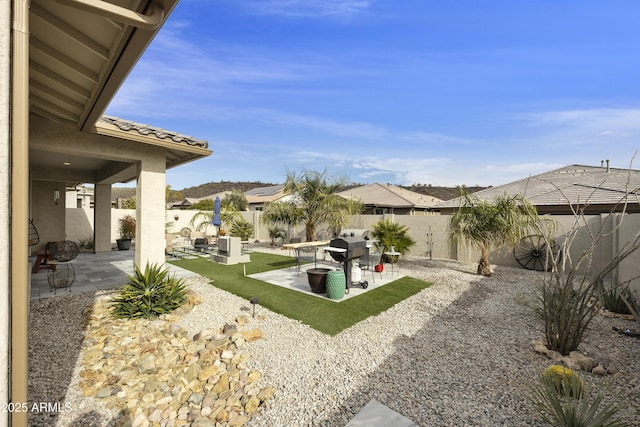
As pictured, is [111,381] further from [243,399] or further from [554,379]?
[554,379]

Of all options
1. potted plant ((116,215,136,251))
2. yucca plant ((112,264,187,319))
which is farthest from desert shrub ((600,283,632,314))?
potted plant ((116,215,136,251))

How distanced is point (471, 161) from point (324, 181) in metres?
12.1

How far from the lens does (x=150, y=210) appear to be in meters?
6.91

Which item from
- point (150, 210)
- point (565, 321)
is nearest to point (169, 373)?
point (150, 210)

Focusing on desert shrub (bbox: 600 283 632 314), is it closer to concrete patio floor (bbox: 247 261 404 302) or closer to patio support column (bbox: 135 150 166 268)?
concrete patio floor (bbox: 247 261 404 302)

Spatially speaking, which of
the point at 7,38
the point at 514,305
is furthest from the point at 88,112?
the point at 514,305

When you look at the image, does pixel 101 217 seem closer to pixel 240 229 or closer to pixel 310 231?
pixel 240 229

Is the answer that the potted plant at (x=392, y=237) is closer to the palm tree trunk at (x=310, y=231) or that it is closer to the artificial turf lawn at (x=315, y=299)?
the artificial turf lawn at (x=315, y=299)

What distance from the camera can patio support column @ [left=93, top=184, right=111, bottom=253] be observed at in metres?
13.5

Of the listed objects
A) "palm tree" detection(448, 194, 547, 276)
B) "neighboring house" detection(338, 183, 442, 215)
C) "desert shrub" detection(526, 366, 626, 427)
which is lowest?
"desert shrub" detection(526, 366, 626, 427)

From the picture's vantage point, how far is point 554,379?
3752mm

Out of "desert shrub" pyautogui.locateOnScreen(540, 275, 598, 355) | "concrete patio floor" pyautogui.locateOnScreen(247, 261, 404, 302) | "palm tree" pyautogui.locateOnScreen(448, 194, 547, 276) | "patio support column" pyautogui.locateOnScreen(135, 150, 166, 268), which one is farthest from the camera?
"palm tree" pyautogui.locateOnScreen(448, 194, 547, 276)

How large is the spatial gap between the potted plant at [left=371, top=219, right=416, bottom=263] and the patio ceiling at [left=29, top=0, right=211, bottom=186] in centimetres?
1057

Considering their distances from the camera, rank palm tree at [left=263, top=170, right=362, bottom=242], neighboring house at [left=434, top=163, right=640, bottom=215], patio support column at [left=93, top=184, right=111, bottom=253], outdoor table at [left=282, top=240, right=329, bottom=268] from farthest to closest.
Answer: palm tree at [left=263, top=170, right=362, bottom=242]
patio support column at [left=93, top=184, right=111, bottom=253]
neighboring house at [left=434, top=163, right=640, bottom=215]
outdoor table at [left=282, top=240, right=329, bottom=268]
